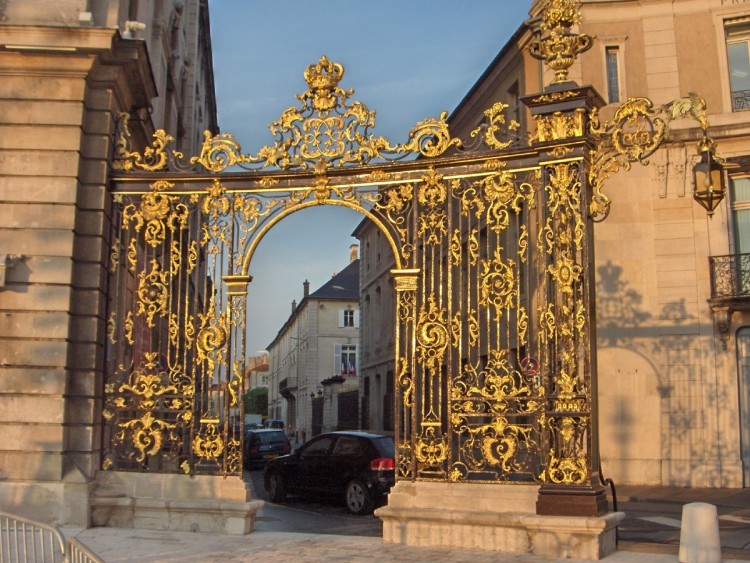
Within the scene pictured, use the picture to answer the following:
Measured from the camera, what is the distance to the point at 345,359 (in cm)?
5828

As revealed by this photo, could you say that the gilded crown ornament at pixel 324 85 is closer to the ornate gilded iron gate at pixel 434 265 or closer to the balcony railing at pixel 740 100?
the ornate gilded iron gate at pixel 434 265

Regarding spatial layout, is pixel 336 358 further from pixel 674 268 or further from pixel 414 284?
pixel 414 284

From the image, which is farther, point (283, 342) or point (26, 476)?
point (283, 342)

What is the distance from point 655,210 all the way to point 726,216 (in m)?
1.49

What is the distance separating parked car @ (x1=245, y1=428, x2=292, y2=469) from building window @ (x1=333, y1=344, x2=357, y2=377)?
100.0 feet

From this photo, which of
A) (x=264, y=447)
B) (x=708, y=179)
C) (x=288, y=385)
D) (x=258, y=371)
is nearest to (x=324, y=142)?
(x=708, y=179)

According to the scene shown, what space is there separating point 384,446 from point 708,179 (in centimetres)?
723

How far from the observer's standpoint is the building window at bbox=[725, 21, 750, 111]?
19.4 metres

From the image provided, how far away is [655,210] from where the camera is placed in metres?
19.2

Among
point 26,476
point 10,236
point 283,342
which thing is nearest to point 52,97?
point 10,236

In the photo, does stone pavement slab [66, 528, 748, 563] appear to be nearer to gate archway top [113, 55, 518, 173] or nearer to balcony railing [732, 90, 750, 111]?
gate archway top [113, 55, 518, 173]

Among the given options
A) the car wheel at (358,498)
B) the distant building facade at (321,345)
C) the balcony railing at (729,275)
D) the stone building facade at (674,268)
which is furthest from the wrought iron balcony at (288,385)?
the car wheel at (358,498)

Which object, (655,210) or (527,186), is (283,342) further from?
(527,186)

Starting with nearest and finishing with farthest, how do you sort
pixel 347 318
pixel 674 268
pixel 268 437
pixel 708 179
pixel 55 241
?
pixel 708 179, pixel 55 241, pixel 674 268, pixel 268 437, pixel 347 318
